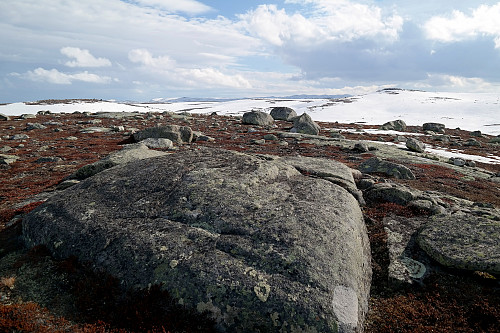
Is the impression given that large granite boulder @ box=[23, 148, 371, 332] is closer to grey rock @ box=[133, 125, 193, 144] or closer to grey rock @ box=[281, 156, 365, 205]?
grey rock @ box=[281, 156, 365, 205]

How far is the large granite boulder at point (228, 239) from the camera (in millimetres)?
7379

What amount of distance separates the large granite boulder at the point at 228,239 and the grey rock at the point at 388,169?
14.0 metres

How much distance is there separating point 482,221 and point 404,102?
183945mm

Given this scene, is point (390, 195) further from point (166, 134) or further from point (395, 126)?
point (395, 126)

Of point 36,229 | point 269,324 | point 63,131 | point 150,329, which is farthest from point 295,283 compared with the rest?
point 63,131

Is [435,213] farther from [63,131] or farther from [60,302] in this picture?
[63,131]

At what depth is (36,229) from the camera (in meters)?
10.4

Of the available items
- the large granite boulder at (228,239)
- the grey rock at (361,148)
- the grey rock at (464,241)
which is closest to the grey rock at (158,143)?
the large granite boulder at (228,239)

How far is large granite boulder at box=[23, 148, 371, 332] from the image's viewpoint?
→ 24.2 ft

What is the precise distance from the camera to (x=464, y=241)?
10680 mm

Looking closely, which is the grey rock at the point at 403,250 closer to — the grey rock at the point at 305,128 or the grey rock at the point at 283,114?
the grey rock at the point at 305,128

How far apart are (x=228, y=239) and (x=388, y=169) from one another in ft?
66.3

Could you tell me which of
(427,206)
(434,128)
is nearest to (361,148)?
(427,206)

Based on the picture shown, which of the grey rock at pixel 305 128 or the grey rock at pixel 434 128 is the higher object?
the grey rock at pixel 305 128
